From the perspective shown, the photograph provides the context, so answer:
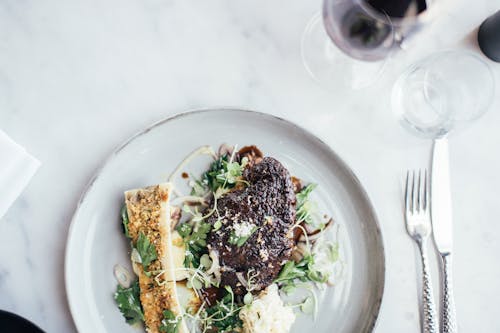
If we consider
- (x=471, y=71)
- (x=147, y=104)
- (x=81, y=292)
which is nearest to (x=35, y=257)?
(x=81, y=292)

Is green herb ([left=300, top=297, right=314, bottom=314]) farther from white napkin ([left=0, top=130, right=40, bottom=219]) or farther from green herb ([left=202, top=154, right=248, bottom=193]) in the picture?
white napkin ([left=0, top=130, right=40, bottom=219])

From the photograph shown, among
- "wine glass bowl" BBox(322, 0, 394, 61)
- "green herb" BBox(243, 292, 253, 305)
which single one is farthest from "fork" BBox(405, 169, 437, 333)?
"green herb" BBox(243, 292, 253, 305)

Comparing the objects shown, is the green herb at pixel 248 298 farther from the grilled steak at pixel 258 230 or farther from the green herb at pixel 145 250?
the green herb at pixel 145 250

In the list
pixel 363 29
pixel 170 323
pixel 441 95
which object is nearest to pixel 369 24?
pixel 363 29

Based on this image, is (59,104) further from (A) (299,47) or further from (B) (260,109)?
(A) (299,47)

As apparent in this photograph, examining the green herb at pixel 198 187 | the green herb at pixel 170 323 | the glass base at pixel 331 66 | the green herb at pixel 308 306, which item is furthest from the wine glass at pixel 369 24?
the green herb at pixel 170 323

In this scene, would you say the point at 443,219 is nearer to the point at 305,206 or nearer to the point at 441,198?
the point at 441,198
